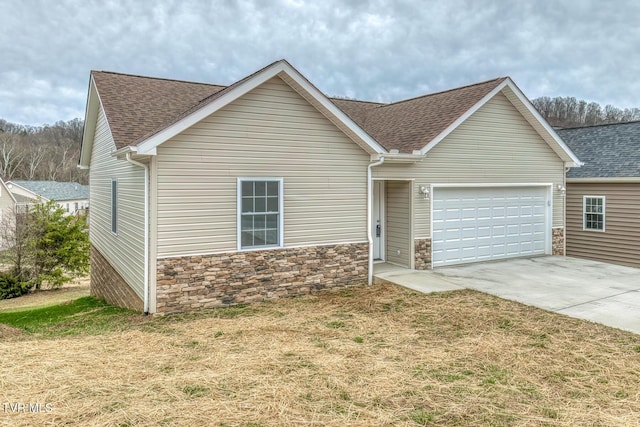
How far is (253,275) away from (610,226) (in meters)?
12.0

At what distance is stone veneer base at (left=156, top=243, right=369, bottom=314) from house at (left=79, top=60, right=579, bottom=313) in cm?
3

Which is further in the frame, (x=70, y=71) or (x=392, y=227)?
(x=70, y=71)

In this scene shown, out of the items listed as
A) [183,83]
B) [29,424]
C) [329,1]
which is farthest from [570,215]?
[29,424]

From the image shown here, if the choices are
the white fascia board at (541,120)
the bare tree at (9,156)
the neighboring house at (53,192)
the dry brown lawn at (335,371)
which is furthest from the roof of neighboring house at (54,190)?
the white fascia board at (541,120)

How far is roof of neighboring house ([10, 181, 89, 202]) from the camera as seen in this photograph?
134 ft

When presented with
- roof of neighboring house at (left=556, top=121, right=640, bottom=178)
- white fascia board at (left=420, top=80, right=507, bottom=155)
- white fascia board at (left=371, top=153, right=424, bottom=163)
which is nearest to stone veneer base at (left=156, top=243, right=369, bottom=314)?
white fascia board at (left=371, top=153, right=424, bottom=163)

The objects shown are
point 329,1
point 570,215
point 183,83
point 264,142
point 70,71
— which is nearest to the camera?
point 264,142

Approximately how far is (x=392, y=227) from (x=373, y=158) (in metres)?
2.66

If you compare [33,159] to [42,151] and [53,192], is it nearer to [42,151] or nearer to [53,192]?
[42,151]

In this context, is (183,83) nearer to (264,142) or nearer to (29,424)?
(264,142)

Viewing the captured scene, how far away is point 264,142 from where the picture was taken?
874cm

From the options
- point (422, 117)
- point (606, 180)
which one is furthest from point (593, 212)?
point (422, 117)

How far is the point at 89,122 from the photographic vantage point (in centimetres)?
1337

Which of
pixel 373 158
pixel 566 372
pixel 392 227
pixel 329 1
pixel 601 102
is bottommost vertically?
pixel 566 372
